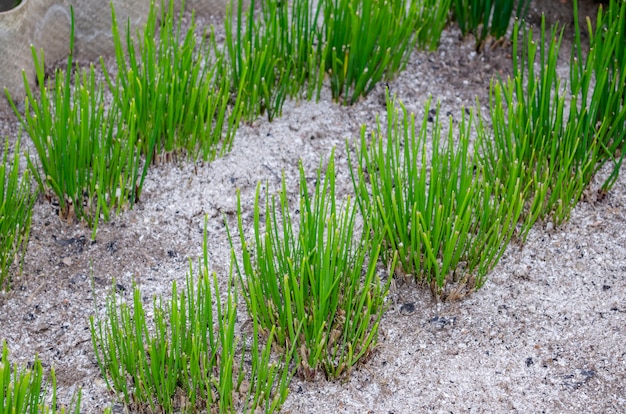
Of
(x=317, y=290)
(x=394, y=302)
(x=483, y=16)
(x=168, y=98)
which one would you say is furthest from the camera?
(x=483, y=16)

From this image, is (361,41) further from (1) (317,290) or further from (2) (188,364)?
(2) (188,364)

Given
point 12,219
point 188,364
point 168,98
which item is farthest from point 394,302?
point 12,219

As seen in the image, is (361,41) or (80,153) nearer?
(80,153)

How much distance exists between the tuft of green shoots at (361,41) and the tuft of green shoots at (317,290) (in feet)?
2.52

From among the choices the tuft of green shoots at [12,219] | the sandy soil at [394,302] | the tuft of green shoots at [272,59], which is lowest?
the sandy soil at [394,302]

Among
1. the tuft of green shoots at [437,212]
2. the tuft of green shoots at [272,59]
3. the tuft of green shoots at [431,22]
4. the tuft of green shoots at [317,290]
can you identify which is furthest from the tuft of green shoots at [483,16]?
the tuft of green shoots at [317,290]

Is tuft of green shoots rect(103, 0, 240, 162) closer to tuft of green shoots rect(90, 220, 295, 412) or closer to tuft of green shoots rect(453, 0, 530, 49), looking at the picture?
tuft of green shoots rect(90, 220, 295, 412)

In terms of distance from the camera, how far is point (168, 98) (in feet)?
7.75

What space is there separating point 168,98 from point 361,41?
634 millimetres

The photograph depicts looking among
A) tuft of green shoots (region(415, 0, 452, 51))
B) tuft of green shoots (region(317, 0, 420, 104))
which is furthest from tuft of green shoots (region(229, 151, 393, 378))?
tuft of green shoots (region(415, 0, 452, 51))

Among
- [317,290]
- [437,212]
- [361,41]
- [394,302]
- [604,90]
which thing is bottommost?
[394,302]

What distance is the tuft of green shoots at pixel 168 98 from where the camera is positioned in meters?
2.32

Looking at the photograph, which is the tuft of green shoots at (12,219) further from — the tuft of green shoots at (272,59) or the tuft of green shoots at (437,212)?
the tuft of green shoots at (437,212)

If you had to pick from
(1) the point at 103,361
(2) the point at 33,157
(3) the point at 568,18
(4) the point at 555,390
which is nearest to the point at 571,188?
(4) the point at 555,390
